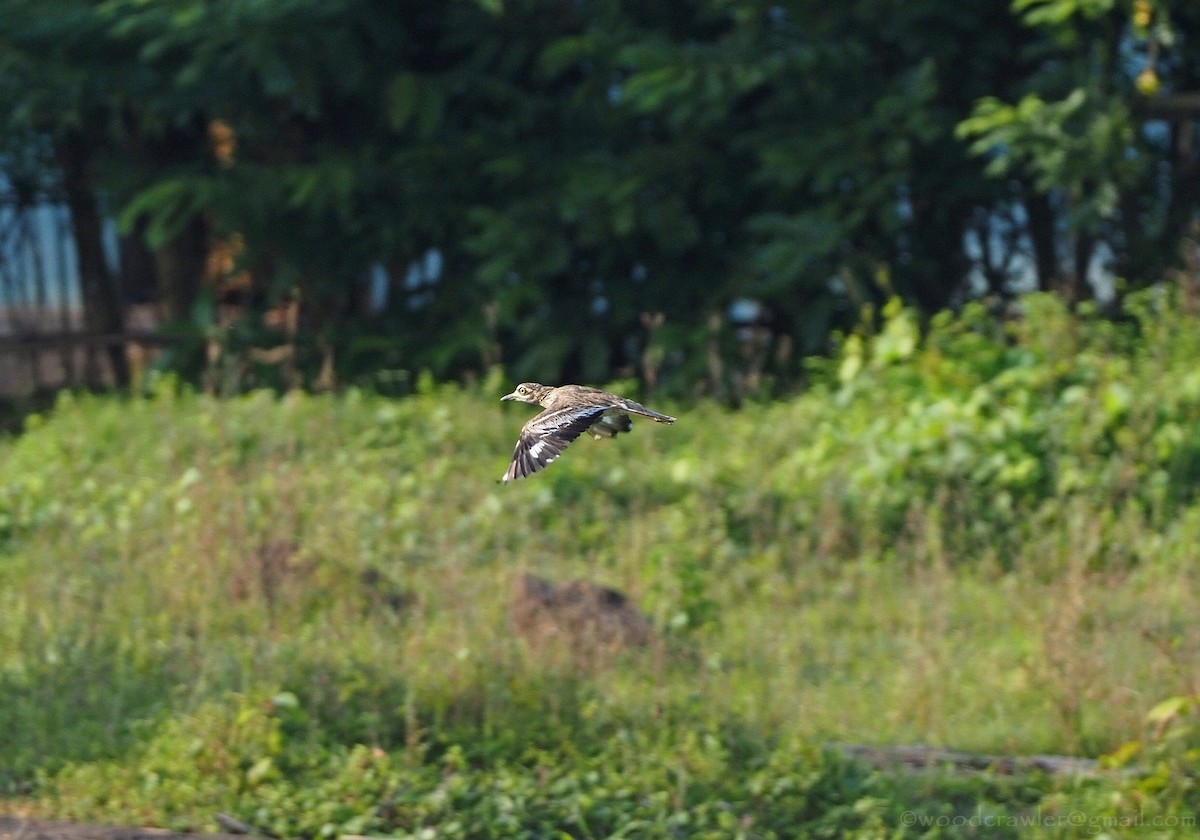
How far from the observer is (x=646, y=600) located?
698 centimetres

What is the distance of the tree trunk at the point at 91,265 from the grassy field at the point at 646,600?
229 cm

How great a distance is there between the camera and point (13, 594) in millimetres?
7129

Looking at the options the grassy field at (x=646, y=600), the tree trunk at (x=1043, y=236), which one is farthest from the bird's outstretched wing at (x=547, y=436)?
the tree trunk at (x=1043, y=236)

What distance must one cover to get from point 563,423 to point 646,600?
8.23 feet

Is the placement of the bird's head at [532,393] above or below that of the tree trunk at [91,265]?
below

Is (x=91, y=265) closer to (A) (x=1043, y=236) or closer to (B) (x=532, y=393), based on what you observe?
(A) (x=1043, y=236)

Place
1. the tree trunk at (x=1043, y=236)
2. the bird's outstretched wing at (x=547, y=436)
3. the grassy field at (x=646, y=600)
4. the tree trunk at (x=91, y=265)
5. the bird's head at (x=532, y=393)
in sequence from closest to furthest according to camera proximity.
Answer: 1. the bird's outstretched wing at (x=547, y=436)
2. the bird's head at (x=532, y=393)
3. the grassy field at (x=646, y=600)
4. the tree trunk at (x=1043, y=236)
5. the tree trunk at (x=91, y=265)

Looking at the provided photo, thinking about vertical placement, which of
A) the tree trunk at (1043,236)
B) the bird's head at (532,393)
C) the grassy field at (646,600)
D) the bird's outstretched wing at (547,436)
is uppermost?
the tree trunk at (1043,236)

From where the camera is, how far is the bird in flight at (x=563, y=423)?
4473mm

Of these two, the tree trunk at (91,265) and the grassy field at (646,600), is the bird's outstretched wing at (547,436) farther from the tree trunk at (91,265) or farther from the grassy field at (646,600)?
the tree trunk at (91,265)

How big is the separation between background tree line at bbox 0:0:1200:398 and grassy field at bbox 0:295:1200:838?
0.79 meters

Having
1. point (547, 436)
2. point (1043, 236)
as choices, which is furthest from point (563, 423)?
point (1043, 236)

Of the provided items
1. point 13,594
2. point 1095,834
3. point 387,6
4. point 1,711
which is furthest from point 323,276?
point 1095,834

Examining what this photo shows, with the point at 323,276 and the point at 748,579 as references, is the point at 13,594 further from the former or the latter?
the point at 323,276
